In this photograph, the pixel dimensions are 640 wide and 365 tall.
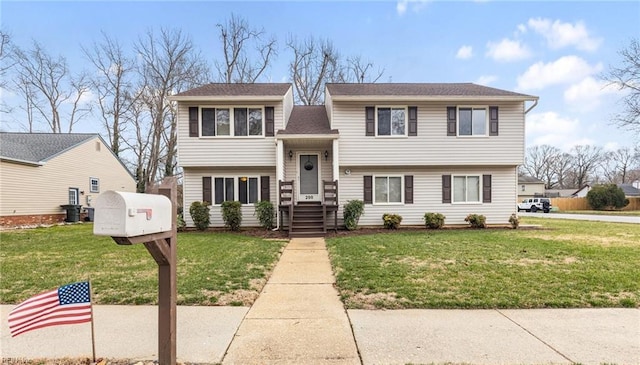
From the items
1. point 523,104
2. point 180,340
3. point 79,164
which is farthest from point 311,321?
point 79,164

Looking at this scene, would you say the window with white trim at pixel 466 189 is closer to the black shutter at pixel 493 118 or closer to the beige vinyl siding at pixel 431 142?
the beige vinyl siding at pixel 431 142

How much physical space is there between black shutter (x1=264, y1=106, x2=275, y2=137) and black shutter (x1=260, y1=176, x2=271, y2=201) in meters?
1.85

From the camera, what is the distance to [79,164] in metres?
19.7

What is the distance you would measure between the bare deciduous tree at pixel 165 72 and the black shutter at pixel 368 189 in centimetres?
1844

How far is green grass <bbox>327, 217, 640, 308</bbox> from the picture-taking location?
4.28 m

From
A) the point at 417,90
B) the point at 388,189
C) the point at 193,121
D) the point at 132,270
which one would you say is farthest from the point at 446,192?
the point at 132,270

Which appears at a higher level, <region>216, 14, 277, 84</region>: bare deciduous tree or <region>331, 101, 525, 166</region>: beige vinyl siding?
<region>216, 14, 277, 84</region>: bare deciduous tree

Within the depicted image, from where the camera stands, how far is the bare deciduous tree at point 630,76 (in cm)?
1894

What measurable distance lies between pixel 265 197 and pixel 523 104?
11128 mm

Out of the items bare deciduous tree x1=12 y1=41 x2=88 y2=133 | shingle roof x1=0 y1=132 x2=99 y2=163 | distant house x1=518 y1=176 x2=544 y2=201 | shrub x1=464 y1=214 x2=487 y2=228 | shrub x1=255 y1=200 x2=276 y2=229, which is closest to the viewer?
shrub x1=255 y1=200 x2=276 y2=229

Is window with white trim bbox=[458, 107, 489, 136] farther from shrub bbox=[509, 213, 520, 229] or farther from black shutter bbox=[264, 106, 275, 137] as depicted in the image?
black shutter bbox=[264, 106, 275, 137]

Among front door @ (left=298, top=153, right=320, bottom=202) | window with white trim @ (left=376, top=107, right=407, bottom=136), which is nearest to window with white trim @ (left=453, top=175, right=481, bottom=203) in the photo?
window with white trim @ (left=376, top=107, right=407, bottom=136)

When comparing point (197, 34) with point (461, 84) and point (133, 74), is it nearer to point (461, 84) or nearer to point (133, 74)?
point (133, 74)

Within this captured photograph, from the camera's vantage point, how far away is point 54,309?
246cm
